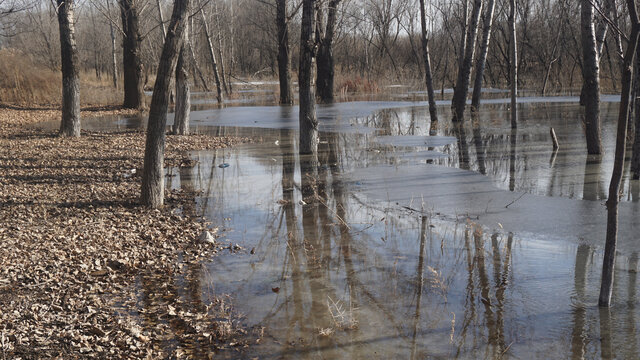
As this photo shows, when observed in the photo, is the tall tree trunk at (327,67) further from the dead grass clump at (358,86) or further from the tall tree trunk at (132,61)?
the tall tree trunk at (132,61)

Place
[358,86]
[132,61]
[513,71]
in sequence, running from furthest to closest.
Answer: [358,86] → [132,61] → [513,71]

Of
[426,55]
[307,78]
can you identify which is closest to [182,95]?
[307,78]

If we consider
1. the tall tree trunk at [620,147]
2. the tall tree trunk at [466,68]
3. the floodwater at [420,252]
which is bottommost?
the floodwater at [420,252]

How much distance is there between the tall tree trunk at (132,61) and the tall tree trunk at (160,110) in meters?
13.4

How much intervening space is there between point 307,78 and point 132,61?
12102mm

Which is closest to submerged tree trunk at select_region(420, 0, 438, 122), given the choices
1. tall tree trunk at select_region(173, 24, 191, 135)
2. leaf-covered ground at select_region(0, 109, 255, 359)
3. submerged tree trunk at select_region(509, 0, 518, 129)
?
submerged tree trunk at select_region(509, 0, 518, 129)

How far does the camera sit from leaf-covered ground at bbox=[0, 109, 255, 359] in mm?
3613

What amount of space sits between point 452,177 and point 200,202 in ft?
12.8

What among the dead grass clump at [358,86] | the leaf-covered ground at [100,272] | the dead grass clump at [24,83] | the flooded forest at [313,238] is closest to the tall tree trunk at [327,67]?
the dead grass clump at [358,86]

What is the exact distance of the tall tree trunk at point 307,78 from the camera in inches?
384

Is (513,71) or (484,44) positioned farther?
(484,44)

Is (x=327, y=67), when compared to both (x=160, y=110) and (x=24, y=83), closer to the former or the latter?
(x=24, y=83)

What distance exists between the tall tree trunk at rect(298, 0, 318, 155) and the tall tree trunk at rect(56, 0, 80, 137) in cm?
560

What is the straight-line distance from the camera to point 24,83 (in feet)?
71.3
